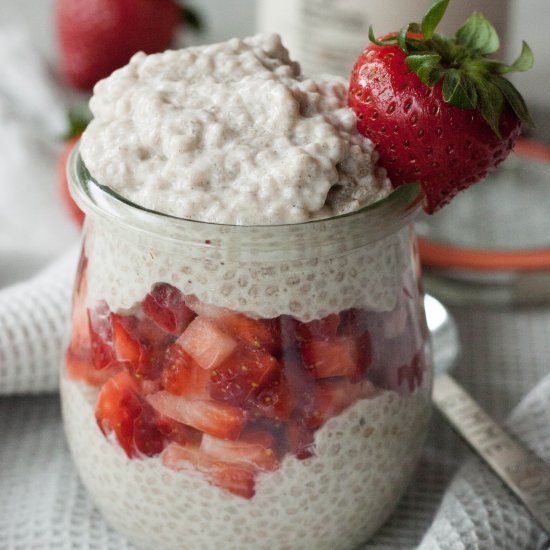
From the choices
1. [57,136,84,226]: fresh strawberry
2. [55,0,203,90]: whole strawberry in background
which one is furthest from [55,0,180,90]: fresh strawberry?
[57,136,84,226]: fresh strawberry

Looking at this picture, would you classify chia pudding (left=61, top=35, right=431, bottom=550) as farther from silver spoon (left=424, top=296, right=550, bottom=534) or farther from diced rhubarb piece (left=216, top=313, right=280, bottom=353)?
silver spoon (left=424, top=296, right=550, bottom=534)

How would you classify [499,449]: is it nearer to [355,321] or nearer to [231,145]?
[355,321]

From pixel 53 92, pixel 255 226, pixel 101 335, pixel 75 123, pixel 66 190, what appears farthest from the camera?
pixel 53 92

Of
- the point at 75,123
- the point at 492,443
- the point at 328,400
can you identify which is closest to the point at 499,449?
the point at 492,443

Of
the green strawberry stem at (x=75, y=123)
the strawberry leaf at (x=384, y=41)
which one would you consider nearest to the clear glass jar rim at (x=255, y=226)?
the strawberry leaf at (x=384, y=41)

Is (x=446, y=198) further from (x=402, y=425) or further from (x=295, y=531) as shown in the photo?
(x=295, y=531)

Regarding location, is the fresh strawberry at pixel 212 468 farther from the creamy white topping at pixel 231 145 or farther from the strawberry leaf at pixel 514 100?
the strawberry leaf at pixel 514 100
